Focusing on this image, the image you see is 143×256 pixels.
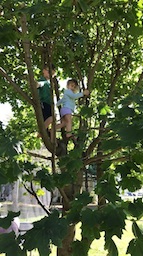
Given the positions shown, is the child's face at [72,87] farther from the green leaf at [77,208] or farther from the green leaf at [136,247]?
the green leaf at [136,247]

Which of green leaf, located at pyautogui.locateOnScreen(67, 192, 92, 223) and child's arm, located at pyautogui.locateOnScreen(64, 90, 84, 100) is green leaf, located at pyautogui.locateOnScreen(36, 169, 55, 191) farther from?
child's arm, located at pyautogui.locateOnScreen(64, 90, 84, 100)

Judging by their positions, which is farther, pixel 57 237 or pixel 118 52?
pixel 118 52

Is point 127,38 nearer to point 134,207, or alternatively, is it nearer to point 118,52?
point 118,52

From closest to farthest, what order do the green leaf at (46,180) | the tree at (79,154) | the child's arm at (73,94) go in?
the tree at (79,154), the green leaf at (46,180), the child's arm at (73,94)

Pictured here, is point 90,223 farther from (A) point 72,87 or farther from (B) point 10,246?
(A) point 72,87

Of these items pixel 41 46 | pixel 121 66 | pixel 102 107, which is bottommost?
pixel 102 107

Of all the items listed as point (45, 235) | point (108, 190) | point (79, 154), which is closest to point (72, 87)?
point (79, 154)

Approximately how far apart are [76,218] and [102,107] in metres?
0.89

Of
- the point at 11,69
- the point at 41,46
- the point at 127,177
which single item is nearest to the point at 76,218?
the point at 127,177

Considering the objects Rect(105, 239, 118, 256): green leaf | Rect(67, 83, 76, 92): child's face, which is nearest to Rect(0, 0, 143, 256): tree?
Rect(105, 239, 118, 256): green leaf

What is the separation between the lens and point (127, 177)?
227cm

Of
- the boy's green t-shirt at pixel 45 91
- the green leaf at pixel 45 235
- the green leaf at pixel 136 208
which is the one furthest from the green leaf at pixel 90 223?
the boy's green t-shirt at pixel 45 91

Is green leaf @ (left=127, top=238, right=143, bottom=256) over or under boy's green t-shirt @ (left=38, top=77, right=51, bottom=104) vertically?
under

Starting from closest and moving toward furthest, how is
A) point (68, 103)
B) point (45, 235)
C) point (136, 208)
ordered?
point (45, 235)
point (136, 208)
point (68, 103)
